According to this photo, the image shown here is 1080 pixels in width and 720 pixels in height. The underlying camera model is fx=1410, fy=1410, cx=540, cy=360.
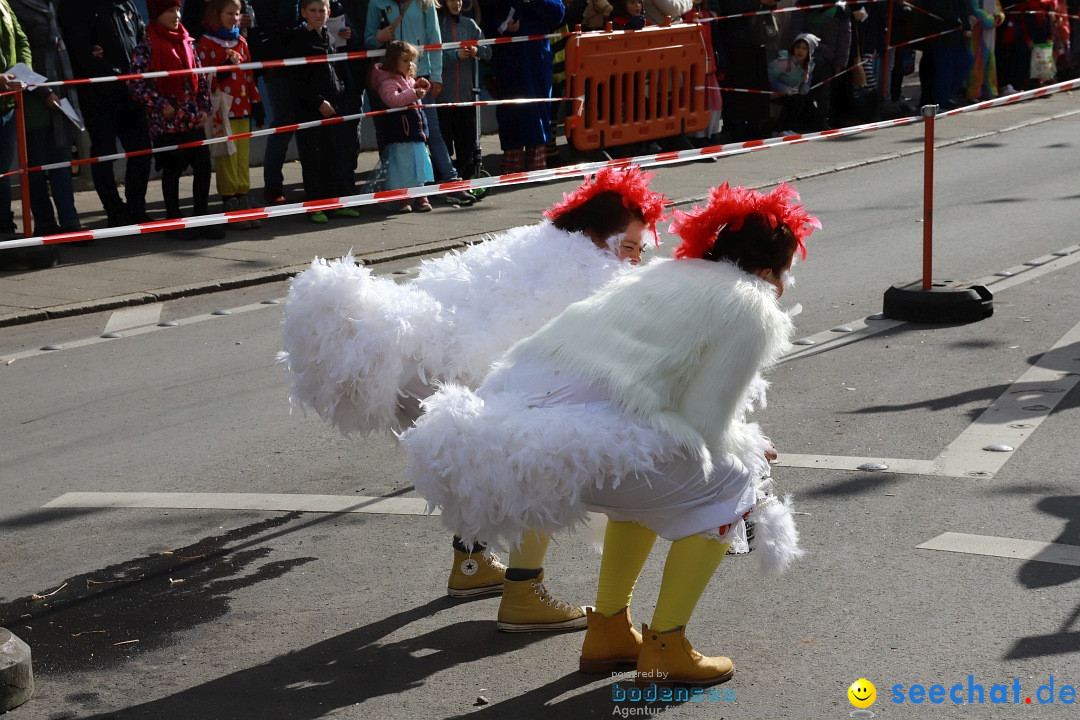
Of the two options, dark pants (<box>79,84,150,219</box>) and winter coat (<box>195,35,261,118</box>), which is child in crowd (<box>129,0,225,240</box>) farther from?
dark pants (<box>79,84,150,219</box>)

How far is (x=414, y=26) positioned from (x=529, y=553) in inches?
360

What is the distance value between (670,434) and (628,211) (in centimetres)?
108

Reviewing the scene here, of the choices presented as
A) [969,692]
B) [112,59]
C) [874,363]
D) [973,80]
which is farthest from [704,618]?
[973,80]

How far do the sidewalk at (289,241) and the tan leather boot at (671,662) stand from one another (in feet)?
20.8

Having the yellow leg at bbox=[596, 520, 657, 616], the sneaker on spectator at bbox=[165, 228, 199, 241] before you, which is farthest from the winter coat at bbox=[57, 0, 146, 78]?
the yellow leg at bbox=[596, 520, 657, 616]

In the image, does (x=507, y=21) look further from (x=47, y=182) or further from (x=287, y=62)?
(x=47, y=182)

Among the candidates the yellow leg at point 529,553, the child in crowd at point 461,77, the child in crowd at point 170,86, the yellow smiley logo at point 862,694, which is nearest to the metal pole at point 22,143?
the child in crowd at point 170,86

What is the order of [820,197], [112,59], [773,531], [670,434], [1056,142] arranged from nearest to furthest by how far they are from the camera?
[670,434]
[773,531]
[112,59]
[820,197]
[1056,142]

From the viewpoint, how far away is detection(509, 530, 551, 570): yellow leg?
4461mm

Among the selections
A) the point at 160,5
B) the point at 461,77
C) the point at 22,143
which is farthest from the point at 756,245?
the point at 461,77

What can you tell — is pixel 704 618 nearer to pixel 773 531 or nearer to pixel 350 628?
pixel 773 531

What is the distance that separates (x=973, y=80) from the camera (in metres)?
19.6

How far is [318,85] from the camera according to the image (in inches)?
480

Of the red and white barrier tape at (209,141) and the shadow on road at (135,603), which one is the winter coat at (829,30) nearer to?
the red and white barrier tape at (209,141)
